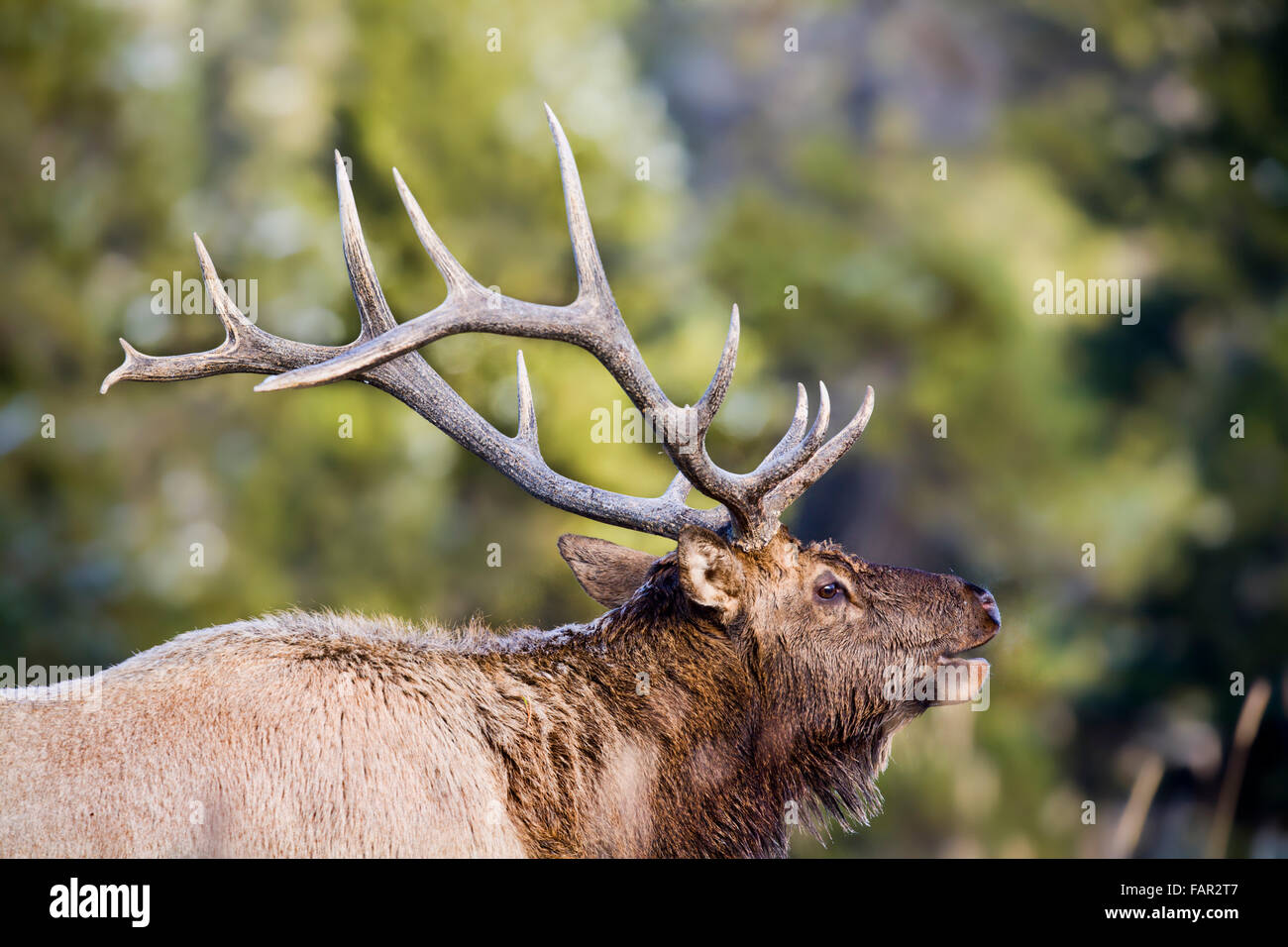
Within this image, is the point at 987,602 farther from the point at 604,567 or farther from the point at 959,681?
the point at 604,567

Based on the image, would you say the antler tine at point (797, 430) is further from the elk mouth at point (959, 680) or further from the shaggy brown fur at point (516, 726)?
the elk mouth at point (959, 680)

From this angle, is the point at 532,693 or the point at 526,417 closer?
the point at 532,693

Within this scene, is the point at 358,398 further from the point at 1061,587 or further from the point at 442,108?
the point at 1061,587

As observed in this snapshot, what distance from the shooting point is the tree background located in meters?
10.9

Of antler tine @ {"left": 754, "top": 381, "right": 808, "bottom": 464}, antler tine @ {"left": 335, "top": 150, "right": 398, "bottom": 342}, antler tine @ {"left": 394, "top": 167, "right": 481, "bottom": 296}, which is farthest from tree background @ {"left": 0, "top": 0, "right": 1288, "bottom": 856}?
antler tine @ {"left": 394, "top": 167, "right": 481, "bottom": 296}

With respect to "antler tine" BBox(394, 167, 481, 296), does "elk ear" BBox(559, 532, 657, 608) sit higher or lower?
lower

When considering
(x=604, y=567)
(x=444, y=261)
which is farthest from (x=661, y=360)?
(x=444, y=261)

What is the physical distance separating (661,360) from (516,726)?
7.59 meters

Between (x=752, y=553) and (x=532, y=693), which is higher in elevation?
(x=752, y=553)

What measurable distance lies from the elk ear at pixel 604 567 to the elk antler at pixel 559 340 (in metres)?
0.33

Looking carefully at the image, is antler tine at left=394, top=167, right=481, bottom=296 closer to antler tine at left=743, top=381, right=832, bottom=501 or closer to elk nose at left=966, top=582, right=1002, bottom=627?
antler tine at left=743, top=381, right=832, bottom=501

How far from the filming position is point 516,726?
11.9 feet

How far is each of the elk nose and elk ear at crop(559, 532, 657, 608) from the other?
1163 millimetres

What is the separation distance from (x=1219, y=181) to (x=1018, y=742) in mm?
6344
